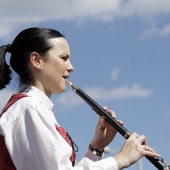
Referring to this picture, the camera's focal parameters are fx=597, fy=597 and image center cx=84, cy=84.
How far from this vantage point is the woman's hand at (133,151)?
13.9 feet

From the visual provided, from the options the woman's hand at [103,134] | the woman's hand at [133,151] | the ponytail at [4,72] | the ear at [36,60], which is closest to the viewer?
the woman's hand at [133,151]

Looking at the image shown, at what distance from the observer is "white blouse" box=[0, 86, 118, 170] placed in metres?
4.02

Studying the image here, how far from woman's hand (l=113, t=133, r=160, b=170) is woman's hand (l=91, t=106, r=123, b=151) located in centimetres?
81

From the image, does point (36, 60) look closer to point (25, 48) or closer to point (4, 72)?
point (25, 48)

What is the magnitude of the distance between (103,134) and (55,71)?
1.11 meters

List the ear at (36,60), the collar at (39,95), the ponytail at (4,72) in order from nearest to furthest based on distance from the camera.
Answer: the collar at (39,95) < the ear at (36,60) < the ponytail at (4,72)

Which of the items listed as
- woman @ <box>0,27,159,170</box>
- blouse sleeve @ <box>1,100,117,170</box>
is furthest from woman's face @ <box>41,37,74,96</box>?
blouse sleeve @ <box>1,100,117,170</box>

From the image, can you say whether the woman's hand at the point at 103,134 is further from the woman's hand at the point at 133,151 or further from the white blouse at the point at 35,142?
the white blouse at the point at 35,142

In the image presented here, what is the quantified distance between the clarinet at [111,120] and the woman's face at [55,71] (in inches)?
16.8

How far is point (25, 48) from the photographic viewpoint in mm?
4645

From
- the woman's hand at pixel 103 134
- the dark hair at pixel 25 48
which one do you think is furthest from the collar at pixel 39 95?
the woman's hand at pixel 103 134

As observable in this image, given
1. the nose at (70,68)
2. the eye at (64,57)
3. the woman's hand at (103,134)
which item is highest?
the eye at (64,57)

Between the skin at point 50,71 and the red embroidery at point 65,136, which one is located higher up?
the skin at point 50,71

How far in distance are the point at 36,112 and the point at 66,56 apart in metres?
0.65
